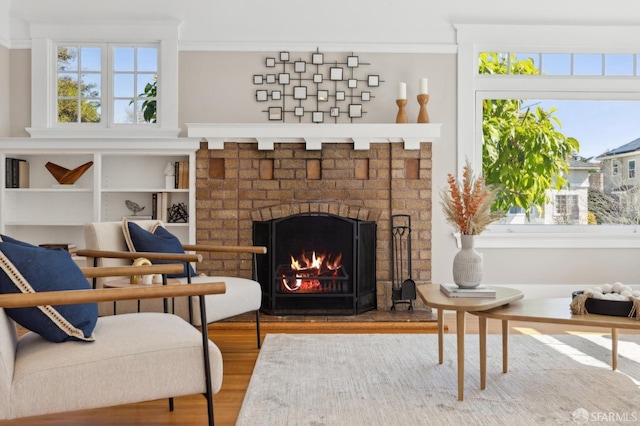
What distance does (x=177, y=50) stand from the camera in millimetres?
4918

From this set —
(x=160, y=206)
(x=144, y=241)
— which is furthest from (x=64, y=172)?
(x=144, y=241)

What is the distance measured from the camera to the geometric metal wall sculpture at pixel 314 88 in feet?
16.3

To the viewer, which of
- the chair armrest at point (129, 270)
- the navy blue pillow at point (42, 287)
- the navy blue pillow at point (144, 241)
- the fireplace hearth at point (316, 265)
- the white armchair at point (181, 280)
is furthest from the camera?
the fireplace hearth at point (316, 265)

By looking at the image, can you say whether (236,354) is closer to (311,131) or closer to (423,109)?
(311,131)

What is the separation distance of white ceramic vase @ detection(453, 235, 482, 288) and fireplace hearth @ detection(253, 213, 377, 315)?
1.69 metres

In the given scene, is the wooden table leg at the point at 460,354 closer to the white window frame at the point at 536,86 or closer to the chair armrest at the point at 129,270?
the chair armrest at the point at 129,270

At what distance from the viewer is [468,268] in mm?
2963

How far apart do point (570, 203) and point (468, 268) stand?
2.74 meters

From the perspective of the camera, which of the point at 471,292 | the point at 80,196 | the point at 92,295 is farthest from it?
the point at 80,196

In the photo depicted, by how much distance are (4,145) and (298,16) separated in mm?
2578

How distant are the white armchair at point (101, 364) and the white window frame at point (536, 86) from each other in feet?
11.4

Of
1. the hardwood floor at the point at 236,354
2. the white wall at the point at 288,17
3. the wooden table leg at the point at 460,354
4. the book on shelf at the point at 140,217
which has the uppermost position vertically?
the white wall at the point at 288,17

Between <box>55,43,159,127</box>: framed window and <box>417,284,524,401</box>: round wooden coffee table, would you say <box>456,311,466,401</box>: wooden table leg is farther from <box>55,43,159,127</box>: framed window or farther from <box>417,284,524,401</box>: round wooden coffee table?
<box>55,43,159,127</box>: framed window
